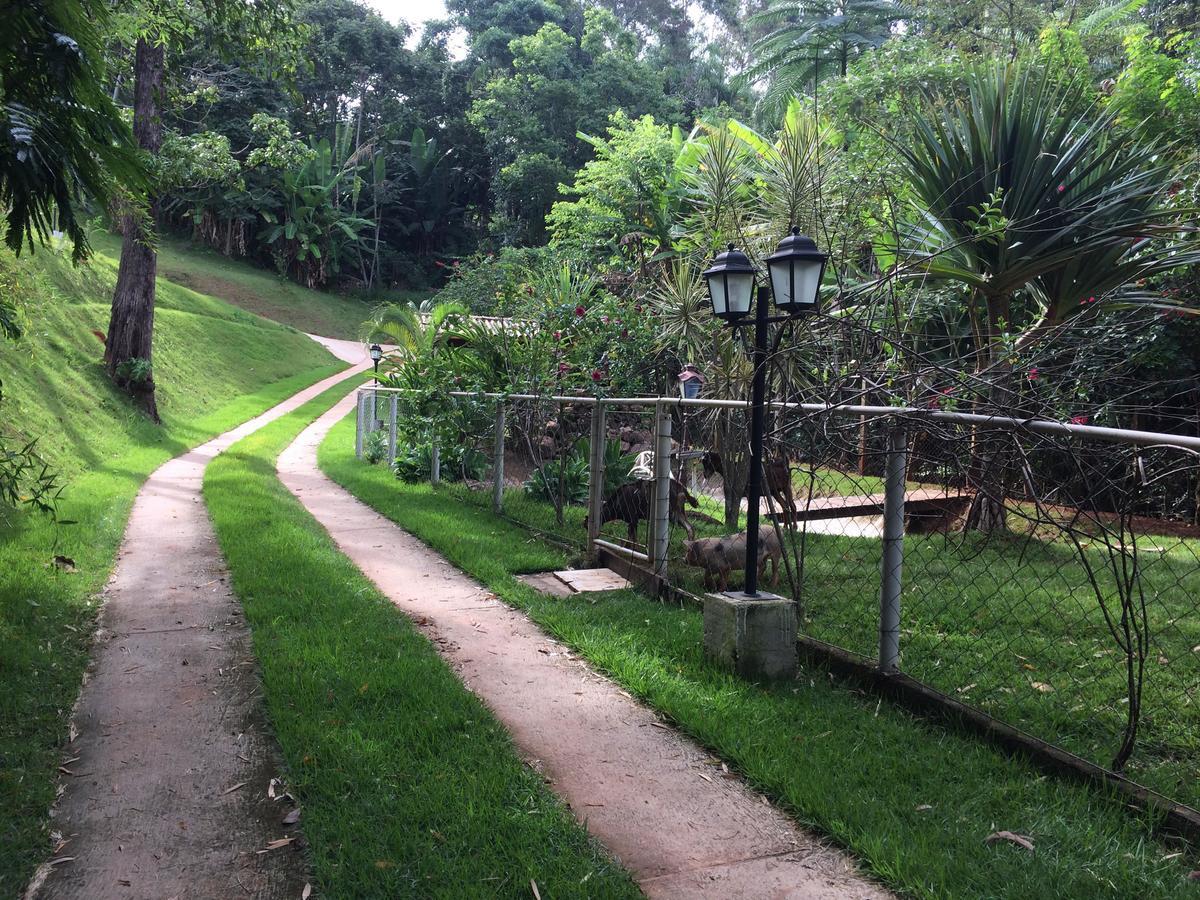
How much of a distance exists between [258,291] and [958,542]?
38.4m

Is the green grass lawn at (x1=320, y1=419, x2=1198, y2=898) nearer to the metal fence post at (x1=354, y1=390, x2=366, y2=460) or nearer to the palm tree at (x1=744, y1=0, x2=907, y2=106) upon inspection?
the metal fence post at (x1=354, y1=390, x2=366, y2=460)

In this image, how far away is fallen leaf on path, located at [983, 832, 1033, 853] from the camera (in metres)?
2.79

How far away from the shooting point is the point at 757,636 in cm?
434

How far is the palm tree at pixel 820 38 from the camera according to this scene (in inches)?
941

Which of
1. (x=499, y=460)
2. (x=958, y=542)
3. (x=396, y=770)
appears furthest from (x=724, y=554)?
(x=499, y=460)

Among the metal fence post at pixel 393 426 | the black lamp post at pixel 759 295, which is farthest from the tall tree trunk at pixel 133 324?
the black lamp post at pixel 759 295

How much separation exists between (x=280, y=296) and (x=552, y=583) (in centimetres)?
3813

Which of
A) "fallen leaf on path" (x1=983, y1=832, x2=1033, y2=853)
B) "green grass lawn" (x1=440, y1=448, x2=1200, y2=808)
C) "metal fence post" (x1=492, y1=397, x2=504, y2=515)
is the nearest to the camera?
"fallen leaf on path" (x1=983, y1=832, x2=1033, y2=853)

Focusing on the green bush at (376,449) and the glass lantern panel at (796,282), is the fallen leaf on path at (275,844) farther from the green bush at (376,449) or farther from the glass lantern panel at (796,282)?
the green bush at (376,449)

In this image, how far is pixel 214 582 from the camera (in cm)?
636

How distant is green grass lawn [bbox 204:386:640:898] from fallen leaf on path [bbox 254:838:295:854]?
7cm

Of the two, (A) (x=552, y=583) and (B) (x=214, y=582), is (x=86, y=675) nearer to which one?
(B) (x=214, y=582)

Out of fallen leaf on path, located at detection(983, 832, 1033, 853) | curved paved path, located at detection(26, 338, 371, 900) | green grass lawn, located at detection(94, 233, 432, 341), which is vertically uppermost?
green grass lawn, located at detection(94, 233, 432, 341)

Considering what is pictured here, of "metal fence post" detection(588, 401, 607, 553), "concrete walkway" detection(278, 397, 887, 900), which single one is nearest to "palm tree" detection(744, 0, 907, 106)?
"metal fence post" detection(588, 401, 607, 553)
